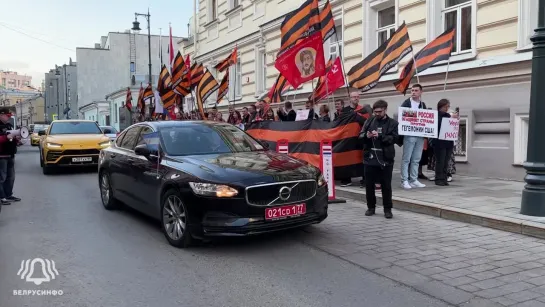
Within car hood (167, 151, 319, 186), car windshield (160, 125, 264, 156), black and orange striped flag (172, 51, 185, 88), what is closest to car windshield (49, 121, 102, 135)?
black and orange striped flag (172, 51, 185, 88)

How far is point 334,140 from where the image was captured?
1027 cm

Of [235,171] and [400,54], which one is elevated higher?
[400,54]

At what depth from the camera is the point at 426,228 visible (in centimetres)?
688

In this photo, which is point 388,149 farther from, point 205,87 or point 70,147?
point 205,87

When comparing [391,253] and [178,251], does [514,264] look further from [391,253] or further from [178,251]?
[178,251]

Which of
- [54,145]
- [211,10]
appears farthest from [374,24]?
[211,10]

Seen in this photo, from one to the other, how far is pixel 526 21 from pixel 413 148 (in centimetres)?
355

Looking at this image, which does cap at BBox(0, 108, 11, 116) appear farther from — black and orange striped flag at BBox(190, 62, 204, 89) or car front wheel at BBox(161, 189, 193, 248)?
black and orange striped flag at BBox(190, 62, 204, 89)

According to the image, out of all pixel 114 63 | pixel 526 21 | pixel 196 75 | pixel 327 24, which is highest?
pixel 114 63

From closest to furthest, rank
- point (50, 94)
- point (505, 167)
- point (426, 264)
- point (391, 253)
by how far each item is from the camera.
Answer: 1. point (426, 264)
2. point (391, 253)
3. point (505, 167)
4. point (50, 94)

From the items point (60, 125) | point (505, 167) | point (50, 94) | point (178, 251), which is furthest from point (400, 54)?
point (50, 94)

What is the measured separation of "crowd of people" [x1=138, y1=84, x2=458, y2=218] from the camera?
742 centimetres

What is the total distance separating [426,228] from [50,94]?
3932 inches

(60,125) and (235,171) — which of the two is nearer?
(235,171)
